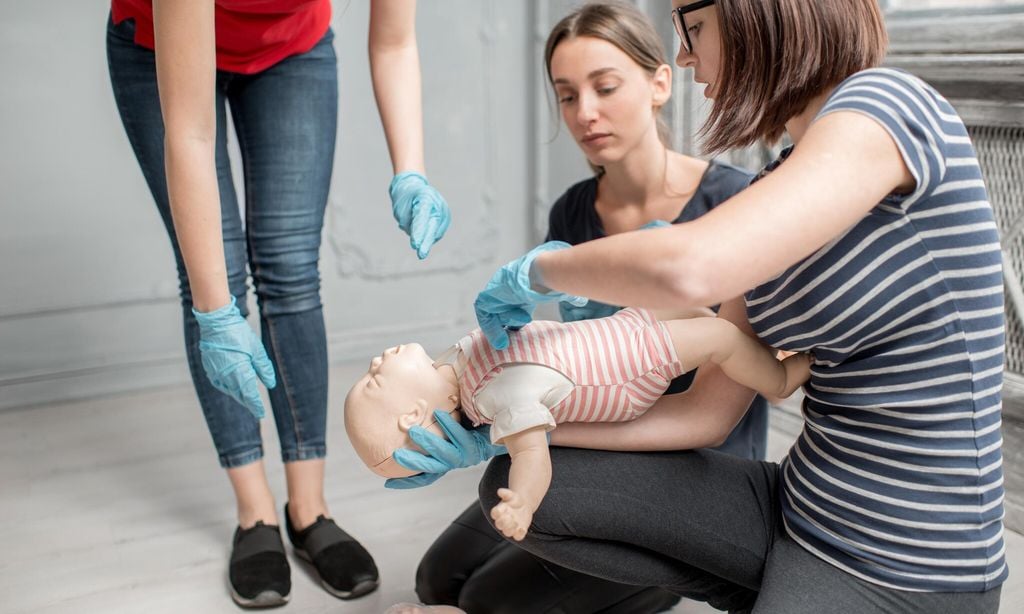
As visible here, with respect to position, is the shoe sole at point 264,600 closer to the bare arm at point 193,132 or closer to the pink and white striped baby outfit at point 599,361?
the bare arm at point 193,132

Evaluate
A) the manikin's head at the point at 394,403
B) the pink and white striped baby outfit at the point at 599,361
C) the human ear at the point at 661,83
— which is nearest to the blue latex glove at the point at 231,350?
the manikin's head at the point at 394,403

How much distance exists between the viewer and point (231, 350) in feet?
4.59

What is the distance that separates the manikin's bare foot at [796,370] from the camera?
120 cm

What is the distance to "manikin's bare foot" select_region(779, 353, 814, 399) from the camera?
120 centimetres

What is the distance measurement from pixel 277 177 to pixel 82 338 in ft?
4.77

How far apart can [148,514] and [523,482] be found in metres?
1.26

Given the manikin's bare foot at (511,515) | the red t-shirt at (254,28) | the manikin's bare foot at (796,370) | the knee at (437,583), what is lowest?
the knee at (437,583)

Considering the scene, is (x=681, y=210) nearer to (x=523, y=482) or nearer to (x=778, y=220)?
(x=523, y=482)

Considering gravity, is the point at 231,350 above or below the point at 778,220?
below

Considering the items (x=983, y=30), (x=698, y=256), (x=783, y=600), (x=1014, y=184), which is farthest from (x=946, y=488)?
(x=983, y=30)

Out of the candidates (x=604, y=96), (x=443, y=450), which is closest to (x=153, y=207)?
(x=604, y=96)

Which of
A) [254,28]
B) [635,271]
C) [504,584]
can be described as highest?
[254,28]

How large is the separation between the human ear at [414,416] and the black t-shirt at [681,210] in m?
0.55

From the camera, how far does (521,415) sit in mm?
1151
